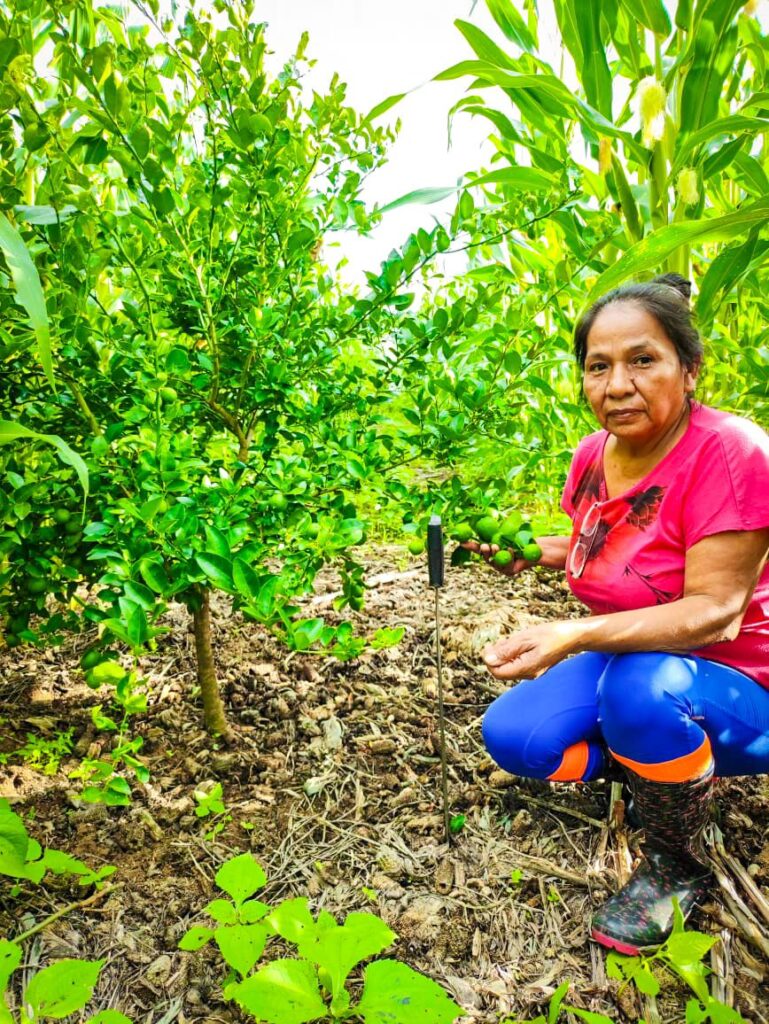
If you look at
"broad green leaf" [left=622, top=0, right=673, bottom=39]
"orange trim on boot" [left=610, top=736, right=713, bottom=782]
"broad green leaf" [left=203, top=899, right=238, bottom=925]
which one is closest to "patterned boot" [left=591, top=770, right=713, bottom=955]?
"orange trim on boot" [left=610, top=736, right=713, bottom=782]

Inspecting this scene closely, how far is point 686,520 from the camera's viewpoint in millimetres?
1214

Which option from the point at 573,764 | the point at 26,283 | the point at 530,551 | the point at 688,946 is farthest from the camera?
the point at 573,764

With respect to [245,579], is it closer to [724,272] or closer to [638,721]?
[638,721]

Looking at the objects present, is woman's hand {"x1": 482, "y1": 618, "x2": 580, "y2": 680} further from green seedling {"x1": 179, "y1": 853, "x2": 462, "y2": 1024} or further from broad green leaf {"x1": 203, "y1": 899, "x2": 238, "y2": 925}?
broad green leaf {"x1": 203, "y1": 899, "x2": 238, "y2": 925}

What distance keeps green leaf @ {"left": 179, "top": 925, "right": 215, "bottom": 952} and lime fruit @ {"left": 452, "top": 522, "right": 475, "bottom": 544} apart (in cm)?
78

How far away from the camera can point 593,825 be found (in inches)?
55.7

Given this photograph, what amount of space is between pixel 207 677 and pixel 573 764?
2.70ft

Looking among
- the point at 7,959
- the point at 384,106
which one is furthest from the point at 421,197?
the point at 7,959

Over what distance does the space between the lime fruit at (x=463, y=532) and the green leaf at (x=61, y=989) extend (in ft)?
2.79

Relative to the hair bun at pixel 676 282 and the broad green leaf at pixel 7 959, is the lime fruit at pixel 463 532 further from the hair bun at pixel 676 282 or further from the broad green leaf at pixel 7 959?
the broad green leaf at pixel 7 959

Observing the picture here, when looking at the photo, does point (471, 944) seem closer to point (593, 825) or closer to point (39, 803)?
point (593, 825)

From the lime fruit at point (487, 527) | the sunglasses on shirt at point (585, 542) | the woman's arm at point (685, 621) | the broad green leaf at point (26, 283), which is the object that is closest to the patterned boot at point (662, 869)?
the woman's arm at point (685, 621)

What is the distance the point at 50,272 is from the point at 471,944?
1.33 meters

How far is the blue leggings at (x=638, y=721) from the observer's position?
1.18 metres
